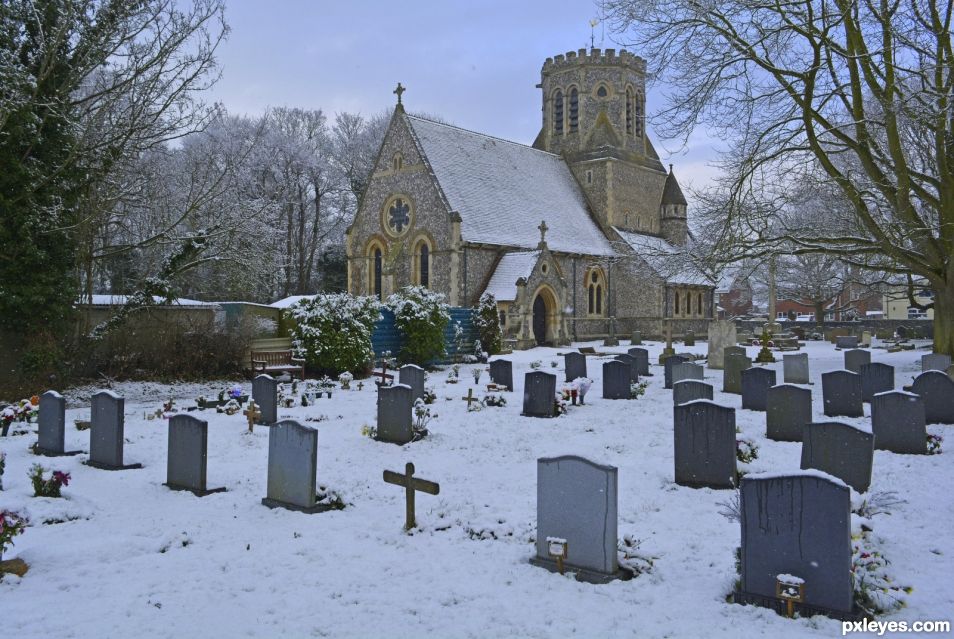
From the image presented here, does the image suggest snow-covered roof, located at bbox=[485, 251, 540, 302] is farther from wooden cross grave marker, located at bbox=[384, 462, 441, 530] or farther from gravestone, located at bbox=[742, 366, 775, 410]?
wooden cross grave marker, located at bbox=[384, 462, 441, 530]

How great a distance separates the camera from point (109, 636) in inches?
159

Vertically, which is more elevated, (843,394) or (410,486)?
(843,394)

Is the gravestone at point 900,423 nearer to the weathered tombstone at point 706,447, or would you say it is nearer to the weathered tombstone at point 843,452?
the weathered tombstone at point 843,452

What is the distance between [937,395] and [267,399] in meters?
10.7

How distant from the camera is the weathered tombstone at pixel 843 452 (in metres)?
6.70

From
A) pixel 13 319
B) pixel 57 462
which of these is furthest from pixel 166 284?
pixel 57 462

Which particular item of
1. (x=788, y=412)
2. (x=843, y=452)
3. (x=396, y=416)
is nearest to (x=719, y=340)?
(x=788, y=412)

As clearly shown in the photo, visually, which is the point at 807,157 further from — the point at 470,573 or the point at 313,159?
the point at 313,159

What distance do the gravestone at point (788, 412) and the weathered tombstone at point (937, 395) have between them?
2865 mm

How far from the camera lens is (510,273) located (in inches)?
1056

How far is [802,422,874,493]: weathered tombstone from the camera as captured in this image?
6699mm

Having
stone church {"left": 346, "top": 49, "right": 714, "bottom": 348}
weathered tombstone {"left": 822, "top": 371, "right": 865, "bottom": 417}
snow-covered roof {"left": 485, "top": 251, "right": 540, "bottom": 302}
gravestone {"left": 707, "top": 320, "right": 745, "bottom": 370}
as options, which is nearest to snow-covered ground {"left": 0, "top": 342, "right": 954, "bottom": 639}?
weathered tombstone {"left": 822, "top": 371, "right": 865, "bottom": 417}

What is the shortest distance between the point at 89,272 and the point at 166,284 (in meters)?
2.14

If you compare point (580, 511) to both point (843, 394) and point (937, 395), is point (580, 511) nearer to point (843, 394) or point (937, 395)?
point (843, 394)
